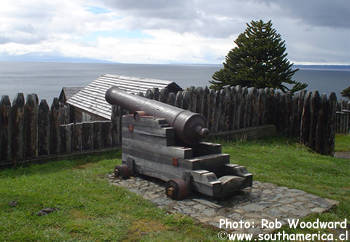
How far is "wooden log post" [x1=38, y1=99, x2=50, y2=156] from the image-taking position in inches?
340

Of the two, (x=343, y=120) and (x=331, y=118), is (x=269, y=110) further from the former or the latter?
(x=343, y=120)

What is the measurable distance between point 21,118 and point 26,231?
4166 mm

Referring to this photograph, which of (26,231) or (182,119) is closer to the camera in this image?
(26,231)

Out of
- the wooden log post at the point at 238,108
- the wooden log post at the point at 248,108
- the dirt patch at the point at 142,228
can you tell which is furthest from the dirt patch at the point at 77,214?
the wooden log post at the point at 248,108

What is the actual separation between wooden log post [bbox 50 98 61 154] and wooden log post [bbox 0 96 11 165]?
975 mm

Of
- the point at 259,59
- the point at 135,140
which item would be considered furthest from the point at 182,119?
the point at 259,59

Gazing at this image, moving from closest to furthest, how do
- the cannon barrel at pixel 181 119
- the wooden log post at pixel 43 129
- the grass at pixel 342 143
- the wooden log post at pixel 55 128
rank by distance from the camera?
the cannon barrel at pixel 181 119 < the wooden log post at pixel 43 129 < the wooden log post at pixel 55 128 < the grass at pixel 342 143

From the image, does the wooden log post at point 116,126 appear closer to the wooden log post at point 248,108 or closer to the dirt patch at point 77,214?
the dirt patch at point 77,214

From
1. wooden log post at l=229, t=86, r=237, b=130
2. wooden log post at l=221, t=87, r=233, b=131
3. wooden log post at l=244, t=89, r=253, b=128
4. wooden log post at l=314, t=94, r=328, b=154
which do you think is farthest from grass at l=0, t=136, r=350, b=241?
wooden log post at l=244, t=89, r=253, b=128

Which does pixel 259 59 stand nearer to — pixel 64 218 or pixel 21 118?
pixel 21 118

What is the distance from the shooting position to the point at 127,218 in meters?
5.24

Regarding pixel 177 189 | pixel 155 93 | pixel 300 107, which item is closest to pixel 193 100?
pixel 155 93

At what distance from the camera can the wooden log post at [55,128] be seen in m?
8.81

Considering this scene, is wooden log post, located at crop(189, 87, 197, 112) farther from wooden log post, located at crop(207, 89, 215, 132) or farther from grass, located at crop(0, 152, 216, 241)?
grass, located at crop(0, 152, 216, 241)
